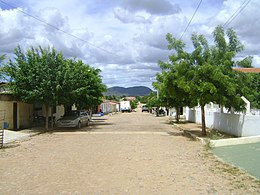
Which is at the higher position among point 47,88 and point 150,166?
point 47,88

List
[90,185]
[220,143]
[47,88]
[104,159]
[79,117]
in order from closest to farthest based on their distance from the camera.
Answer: [90,185], [104,159], [220,143], [47,88], [79,117]

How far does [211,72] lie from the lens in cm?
1711

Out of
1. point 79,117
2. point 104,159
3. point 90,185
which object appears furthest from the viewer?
point 79,117

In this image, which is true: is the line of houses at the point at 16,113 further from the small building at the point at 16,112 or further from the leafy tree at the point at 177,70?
the leafy tree at the point at 177,70

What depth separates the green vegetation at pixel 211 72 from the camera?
1705 cm

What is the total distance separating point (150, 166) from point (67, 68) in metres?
15.6

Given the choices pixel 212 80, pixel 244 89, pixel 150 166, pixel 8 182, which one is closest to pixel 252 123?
pixel 244 89

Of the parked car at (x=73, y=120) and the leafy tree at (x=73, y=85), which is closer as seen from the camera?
the leafy tree at (x=73, y=85)

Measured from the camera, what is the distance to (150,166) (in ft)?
34.1

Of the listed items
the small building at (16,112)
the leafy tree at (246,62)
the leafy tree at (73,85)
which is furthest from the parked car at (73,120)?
the leafy tree at (246,62)

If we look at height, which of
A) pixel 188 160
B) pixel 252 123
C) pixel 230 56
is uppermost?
pixel 230 56

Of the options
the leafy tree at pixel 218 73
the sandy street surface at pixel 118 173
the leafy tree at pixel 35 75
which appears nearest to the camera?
the sandy street surface at pixel 118 173

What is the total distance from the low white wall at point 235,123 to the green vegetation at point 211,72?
0.85 meters

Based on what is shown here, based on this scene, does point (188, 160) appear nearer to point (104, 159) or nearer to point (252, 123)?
point (104, 159)
